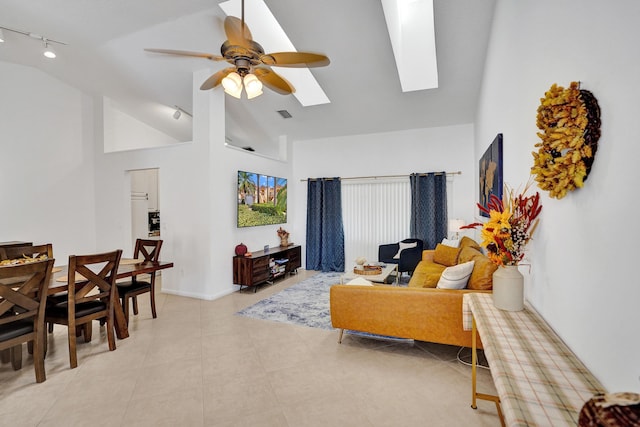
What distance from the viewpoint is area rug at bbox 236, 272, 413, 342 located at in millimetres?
3498

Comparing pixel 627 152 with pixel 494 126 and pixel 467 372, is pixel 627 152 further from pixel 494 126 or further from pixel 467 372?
pixel 494 126

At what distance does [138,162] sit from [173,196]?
1.03 m

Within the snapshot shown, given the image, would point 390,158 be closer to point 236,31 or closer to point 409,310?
point 409,310

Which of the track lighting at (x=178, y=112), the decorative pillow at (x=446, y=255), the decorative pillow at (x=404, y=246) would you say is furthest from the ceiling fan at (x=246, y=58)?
the decorative pillow at (x=404, y=246)

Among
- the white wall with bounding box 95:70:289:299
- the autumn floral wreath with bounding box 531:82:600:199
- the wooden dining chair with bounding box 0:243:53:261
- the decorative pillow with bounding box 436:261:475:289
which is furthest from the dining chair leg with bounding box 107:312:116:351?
the autumn floral wreath with bounding box 531:82:600:199

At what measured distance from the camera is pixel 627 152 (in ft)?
3.18

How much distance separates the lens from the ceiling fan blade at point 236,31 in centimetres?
238

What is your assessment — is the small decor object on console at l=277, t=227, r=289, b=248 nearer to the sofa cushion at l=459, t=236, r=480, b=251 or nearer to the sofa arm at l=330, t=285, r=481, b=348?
the sofa cushion at l=459, t=236, r=480, b=251

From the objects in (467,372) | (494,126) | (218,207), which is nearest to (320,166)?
(218,207)

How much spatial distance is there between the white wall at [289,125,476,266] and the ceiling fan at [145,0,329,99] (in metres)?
3.42

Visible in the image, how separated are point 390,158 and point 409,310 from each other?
3.98 meters

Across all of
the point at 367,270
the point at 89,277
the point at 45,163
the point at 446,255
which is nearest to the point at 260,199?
the point at 367,270

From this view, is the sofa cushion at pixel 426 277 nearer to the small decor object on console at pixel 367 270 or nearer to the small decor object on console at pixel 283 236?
the small decor object on console at pixel 367 270

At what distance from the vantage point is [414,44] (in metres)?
4.44
